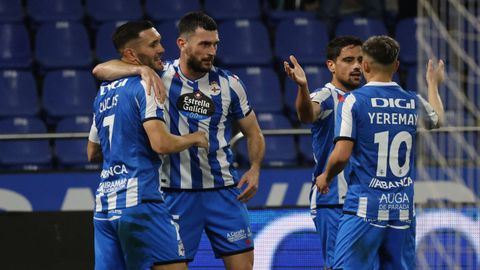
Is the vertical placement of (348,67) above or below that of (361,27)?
above

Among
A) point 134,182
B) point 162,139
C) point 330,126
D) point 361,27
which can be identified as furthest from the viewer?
point 361,27

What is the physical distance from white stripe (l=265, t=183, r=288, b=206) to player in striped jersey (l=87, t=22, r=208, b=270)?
3.53 meters

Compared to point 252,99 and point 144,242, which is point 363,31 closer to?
point 252,99

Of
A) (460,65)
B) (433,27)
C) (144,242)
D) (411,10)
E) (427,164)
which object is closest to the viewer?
(144,242)

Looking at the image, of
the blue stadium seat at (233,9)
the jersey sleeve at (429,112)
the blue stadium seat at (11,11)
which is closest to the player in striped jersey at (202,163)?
the jersey sleeve at (429,112)

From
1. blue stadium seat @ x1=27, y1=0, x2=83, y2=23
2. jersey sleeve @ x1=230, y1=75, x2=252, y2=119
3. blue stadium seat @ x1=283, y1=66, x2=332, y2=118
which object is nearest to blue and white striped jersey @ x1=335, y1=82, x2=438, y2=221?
jersey sleeve @ x1=230, y1=75, x2=252, y2=119

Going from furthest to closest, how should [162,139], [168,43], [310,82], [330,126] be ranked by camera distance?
[168,43], [310,82], [330,126], [162,139]

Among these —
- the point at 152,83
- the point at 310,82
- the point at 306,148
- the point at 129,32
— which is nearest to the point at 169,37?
the point at 310,82

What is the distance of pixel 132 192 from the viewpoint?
19.2ft

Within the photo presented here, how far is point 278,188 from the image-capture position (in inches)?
373

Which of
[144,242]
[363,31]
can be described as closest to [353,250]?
[144,242]

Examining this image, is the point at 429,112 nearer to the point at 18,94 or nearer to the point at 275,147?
the point at 275,147

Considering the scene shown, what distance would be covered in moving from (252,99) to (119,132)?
17.3ft

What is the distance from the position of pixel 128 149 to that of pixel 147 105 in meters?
0.27
